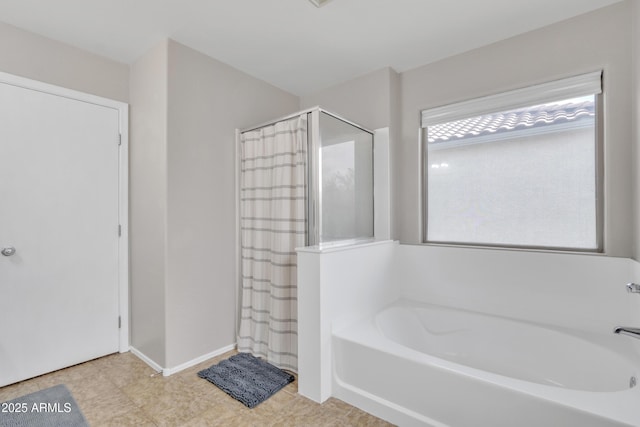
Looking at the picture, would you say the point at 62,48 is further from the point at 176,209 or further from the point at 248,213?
the point at 248,213

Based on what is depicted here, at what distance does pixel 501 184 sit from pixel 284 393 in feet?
6.93

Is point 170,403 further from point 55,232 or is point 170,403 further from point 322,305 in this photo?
point 55,232

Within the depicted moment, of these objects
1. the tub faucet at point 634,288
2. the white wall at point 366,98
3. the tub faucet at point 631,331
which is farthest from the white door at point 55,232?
the tub faucet at point 634,288

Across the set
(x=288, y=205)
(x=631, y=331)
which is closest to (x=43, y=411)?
(x=288, y=205)

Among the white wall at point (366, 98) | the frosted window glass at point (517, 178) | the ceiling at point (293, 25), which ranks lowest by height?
the frosted window glass at point (517, 178)

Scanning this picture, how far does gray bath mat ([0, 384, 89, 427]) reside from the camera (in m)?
1.66

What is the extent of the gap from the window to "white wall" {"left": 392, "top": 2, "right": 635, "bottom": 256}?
80 millimetres

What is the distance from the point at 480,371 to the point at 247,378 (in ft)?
4.77

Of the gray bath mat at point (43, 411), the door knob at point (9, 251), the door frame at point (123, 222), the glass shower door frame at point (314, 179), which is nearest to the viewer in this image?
the gray bath mat at point (43, 411)

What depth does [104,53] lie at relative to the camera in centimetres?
239

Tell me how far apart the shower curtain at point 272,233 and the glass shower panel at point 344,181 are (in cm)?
15

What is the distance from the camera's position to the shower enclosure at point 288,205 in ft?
7.23

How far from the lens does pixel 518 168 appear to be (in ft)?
7.34

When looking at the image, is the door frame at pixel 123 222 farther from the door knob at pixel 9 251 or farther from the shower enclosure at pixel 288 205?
the shower enclosure at pixel 288 205
